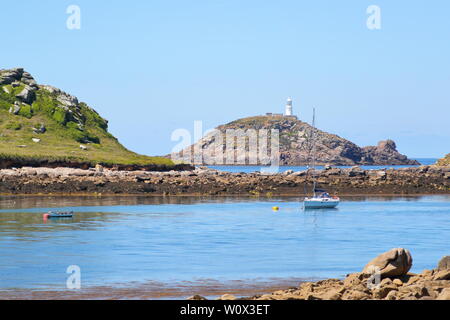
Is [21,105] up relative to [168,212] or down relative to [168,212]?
up

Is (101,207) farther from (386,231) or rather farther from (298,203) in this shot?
(386,231)

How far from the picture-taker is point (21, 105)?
431 ft

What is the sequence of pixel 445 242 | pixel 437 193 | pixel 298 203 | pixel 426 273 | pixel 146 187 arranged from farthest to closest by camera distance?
1. pixel 437 193
2. pixel 146 187
3. pixel 298 203
4. pixel 445 242
5. pixel 426 273

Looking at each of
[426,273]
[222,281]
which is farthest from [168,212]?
[426,273]

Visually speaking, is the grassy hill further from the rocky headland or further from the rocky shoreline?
the rocky headland

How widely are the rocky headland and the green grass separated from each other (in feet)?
291

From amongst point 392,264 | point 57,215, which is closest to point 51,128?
point 57,215

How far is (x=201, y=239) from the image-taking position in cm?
4750

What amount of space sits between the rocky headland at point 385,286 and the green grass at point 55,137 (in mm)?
88648

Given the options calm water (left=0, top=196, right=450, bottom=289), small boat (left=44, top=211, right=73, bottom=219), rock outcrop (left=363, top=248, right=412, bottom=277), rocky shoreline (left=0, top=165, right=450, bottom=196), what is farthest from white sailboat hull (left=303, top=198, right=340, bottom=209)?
rock outcrop (left=363, top=248, right=412, bottom=277)

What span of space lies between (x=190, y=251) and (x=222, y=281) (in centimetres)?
1124

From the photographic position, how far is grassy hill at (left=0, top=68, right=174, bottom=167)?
113438 mm

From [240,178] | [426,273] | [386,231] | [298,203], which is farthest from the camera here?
[240,178]

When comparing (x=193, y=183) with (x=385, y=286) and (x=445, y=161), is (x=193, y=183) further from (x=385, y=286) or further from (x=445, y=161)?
(x=445, y=161)
